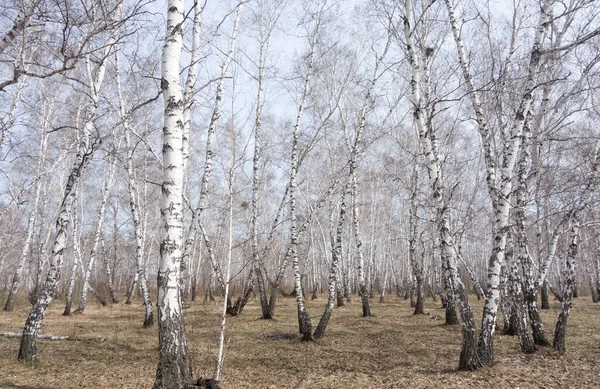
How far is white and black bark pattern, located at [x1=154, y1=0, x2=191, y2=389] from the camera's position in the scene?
4031 mm

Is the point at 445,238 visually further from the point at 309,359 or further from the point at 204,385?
the point at 204,385

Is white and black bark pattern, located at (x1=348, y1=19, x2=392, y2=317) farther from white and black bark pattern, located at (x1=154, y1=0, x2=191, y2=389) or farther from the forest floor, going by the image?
white and black bark pattern, located at (x1=154, y1=0, x2=191, y2=389)

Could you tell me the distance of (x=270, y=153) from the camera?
16.0m

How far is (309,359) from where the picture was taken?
678 centimetres

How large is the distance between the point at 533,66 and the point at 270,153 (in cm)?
1134

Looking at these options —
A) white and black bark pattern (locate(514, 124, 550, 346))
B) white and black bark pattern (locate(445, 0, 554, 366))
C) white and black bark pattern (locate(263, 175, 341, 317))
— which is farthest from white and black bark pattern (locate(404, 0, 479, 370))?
white and black bark pattern (locate(263, 175, 341, 317))

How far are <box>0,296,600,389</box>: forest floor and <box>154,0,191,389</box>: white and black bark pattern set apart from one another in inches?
22.6

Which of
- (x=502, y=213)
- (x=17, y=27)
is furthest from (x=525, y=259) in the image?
(x=17, y=27)

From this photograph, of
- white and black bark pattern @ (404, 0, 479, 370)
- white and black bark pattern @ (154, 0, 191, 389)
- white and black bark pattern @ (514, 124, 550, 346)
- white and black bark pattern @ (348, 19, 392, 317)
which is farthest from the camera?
white and black bark pattern @ (348, 19, 392, 317)

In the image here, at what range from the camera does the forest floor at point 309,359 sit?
5.39 m

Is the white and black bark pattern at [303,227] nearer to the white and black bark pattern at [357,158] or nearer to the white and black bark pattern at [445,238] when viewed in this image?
the white and black bark pattern at [357,158]

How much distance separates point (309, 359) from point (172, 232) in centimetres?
400

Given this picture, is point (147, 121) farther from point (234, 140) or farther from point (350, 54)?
point (234, 140)

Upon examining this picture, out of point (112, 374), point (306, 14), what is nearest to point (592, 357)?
point (112, 374)
